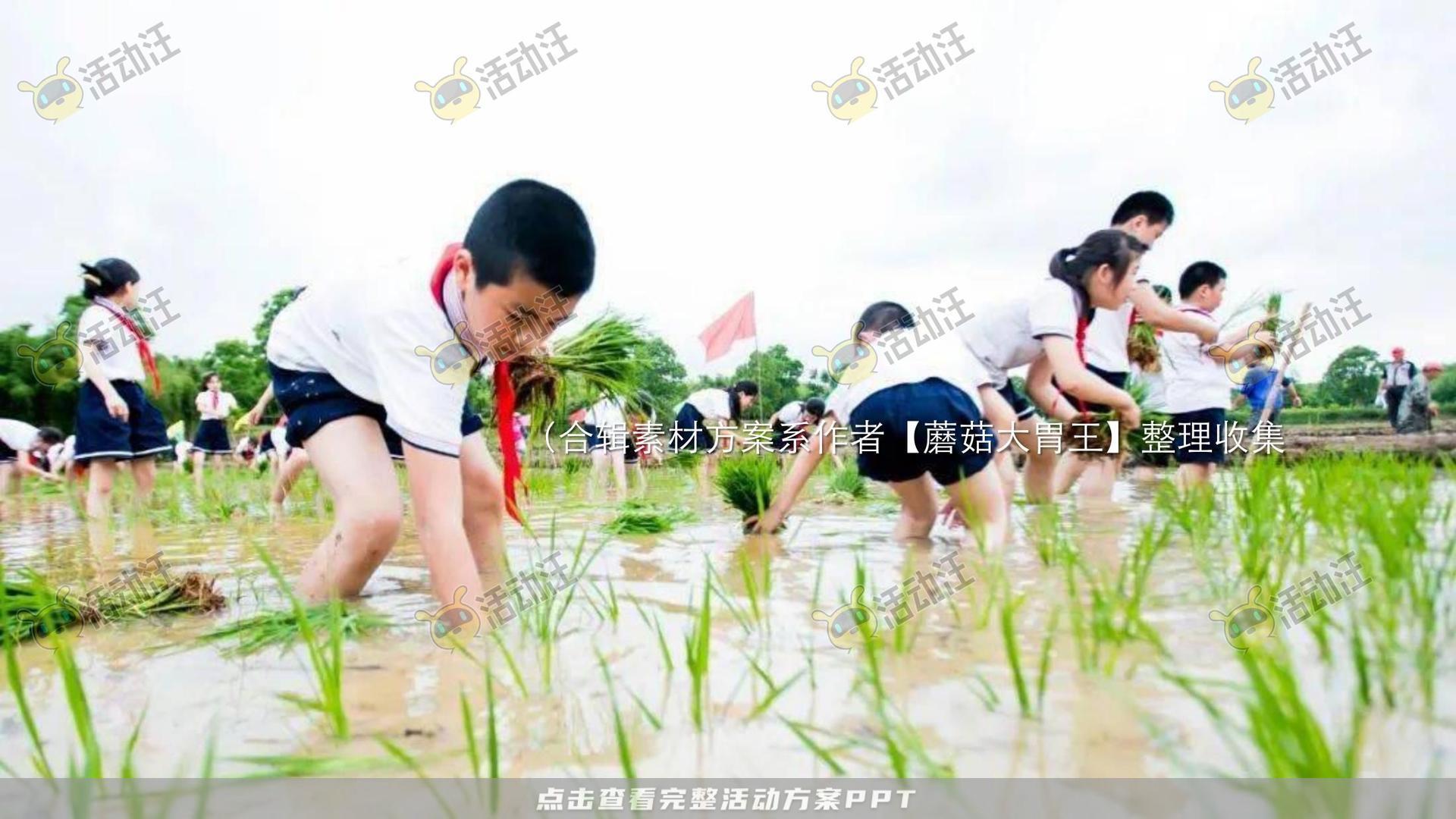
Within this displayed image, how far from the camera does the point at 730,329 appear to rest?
11.2 meters

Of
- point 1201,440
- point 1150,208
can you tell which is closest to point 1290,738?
point 1150,208

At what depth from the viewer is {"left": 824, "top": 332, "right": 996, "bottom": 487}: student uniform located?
9.86 ft

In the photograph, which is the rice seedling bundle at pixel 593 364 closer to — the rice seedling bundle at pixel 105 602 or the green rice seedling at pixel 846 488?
the rice seedling bundle at pixel 105 602

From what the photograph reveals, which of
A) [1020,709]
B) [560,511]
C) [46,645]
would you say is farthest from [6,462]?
[1020,709]

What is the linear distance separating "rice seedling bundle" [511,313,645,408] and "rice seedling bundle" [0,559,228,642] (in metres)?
1.28

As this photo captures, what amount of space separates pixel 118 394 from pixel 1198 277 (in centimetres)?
560

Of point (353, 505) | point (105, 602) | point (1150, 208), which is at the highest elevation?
point (1150, 208)

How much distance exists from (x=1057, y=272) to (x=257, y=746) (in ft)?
9.83

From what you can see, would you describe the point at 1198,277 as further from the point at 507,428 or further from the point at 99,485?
the point at 99,485

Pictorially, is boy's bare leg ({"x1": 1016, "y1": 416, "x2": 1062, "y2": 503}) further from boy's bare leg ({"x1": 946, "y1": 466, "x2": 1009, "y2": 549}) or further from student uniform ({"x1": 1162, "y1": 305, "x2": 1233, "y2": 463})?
boy's bare leg ({"x1": 946, "y1": 466, "x2": 1009, "y2": 549})

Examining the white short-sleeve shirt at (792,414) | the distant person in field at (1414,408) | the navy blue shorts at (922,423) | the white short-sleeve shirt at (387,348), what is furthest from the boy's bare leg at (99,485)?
the distant person in field at (1414,408)

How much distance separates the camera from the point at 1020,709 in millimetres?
1353

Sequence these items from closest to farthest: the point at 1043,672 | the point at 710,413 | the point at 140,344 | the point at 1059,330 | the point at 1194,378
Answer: the point at 1043,672 < the point at 1059,330 < the point at 140,344 < the point at 1194,378 < the point at 710,413

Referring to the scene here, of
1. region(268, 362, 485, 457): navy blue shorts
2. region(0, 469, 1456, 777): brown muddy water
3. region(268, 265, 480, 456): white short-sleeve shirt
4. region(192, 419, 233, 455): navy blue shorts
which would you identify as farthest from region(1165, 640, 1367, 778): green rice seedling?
region(192, 419, 233, 455): navy blue shorts
